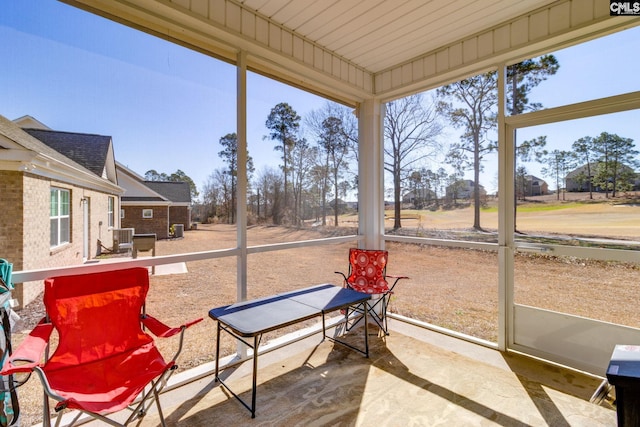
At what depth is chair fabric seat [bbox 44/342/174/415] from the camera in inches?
60.0

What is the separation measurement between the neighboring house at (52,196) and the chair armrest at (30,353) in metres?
0.34

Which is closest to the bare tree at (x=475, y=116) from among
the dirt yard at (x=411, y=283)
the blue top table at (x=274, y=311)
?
the dirt yard at (x=411, y=283)

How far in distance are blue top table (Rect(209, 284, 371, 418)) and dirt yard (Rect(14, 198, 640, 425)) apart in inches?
11.7

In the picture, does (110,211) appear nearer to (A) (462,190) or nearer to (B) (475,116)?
(A) (462,190)

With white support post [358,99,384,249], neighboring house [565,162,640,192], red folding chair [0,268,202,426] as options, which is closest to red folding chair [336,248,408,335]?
white support post [358,99,384,249]

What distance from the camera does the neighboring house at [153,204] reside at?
7.90ft

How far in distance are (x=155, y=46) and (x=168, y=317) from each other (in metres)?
2.25

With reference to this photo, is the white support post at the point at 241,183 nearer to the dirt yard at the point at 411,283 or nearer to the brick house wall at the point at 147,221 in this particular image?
the dirt yard at the point at 411,283

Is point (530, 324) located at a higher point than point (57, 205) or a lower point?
lower

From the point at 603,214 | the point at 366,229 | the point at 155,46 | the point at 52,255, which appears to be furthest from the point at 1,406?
the point at 603,214

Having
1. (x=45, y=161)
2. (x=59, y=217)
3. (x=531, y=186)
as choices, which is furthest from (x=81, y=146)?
(x=531, y=186)

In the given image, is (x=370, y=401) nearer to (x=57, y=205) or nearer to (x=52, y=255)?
(x=52, y=255)

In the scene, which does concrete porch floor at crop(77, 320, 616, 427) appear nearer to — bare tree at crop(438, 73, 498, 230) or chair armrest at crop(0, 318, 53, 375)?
chair armrest at crop(0, 318, 53, 375)

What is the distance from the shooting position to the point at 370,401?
227 cm
